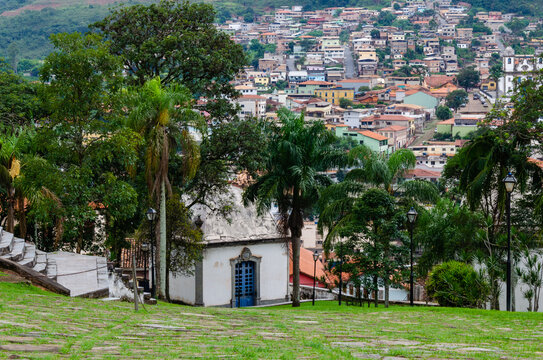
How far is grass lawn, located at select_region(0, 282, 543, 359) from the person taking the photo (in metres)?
5.64

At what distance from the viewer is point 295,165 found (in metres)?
18.2

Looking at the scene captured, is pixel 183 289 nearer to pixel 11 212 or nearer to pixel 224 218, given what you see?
pixel 224 218

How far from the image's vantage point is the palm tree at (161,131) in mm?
14789

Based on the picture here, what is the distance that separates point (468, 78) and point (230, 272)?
426 feet

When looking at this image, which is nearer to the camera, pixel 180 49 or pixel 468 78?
pixel 180 49

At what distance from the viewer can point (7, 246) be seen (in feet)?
36.8

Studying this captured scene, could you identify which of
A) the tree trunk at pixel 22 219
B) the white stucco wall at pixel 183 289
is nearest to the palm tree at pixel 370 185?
the white stucco wall at pixel 183 289

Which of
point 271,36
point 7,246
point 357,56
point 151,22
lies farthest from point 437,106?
point 7,246

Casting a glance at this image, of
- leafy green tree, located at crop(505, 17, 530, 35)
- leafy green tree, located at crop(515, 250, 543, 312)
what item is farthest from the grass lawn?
leafy green tree, located at crop(505, 17, 530, 35)

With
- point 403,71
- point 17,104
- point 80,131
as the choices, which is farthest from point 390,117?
point 80,131

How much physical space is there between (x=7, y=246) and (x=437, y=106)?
121989mm

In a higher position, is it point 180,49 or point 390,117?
point 390,117

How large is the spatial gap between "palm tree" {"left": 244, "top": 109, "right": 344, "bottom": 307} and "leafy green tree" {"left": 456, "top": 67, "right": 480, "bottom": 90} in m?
130

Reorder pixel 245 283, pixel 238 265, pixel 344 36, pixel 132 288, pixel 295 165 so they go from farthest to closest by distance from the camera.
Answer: pixel 344 36
pixel 245 283
pixel 238 265
pixel 295 165
pixel 132 288
